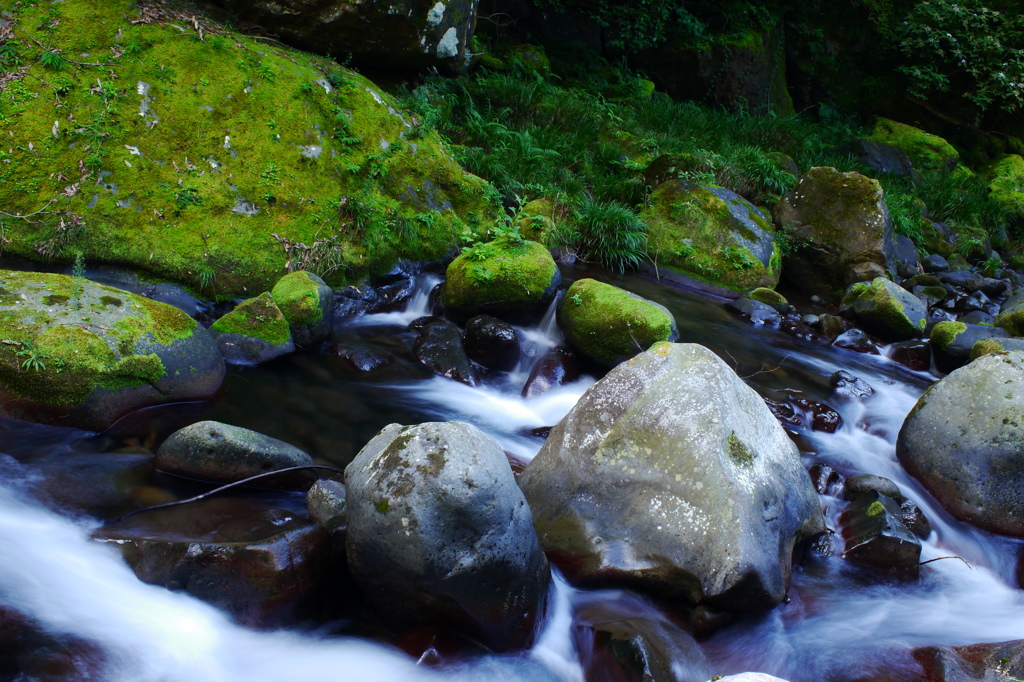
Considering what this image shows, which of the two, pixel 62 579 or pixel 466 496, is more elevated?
pixel 466 496

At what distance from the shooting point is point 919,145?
1620cm

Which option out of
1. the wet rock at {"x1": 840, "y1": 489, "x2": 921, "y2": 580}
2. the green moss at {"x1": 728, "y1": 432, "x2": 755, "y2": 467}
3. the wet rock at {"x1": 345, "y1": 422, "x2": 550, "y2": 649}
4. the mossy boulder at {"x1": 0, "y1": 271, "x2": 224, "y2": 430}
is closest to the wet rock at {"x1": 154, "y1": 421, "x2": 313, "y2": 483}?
the mossy boulder at {"x1": 0, "y1": 271, "x2": 224, "y2": 430}

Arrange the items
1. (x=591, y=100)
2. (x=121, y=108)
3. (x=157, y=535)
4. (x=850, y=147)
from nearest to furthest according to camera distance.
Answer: (x=157, y=535), (x=121, y=108), (x=591, y=100), (x=850, y=147)

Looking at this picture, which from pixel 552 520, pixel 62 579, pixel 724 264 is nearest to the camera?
pixel 62 579

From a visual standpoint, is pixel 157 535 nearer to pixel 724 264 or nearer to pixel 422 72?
pixel 724 264

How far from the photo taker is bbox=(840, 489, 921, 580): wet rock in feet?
13.0

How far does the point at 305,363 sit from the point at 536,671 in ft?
11.2

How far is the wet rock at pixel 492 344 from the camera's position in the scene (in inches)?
230

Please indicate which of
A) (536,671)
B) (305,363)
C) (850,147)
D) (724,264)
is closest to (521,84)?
(724,264)

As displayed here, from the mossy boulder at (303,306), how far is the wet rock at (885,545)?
14.8ft

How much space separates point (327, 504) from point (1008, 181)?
1891 cm

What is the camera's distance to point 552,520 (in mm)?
3684

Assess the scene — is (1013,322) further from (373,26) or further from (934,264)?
(373,26)

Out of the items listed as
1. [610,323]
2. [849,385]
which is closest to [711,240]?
[849,385]
